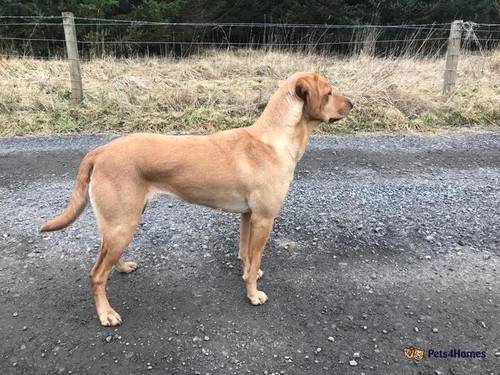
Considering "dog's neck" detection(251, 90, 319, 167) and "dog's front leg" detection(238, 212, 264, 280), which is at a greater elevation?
"dog's neck" detection(251, 90, 319, 167)

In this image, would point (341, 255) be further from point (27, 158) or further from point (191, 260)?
point (27, 158)

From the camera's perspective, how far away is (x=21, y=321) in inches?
122

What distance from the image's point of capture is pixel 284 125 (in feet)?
10.8

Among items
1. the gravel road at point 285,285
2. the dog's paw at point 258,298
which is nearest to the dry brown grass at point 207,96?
the gravel road at point 285,285

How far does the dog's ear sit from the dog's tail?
1554 millimetres

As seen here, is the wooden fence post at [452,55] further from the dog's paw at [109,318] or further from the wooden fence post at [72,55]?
the dog's paw at [109,318]

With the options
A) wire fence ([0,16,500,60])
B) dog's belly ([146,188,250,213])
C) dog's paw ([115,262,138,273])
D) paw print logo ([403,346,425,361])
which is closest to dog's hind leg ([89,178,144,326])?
dog's belly ([146,188,250,213])

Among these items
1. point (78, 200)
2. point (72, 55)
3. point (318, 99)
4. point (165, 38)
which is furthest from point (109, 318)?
point (165, 38)

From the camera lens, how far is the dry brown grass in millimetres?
7395

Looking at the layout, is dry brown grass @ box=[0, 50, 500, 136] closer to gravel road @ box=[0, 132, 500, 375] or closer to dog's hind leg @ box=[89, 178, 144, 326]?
gravel road @ box=[0, 132, 500, 375]

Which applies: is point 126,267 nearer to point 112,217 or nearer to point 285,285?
point 112,217

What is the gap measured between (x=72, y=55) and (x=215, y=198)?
19.8 feet

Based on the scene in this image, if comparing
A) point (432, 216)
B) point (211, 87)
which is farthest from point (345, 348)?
point (211, 87)

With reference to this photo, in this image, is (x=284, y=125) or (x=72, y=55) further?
(x=72, y=55)
